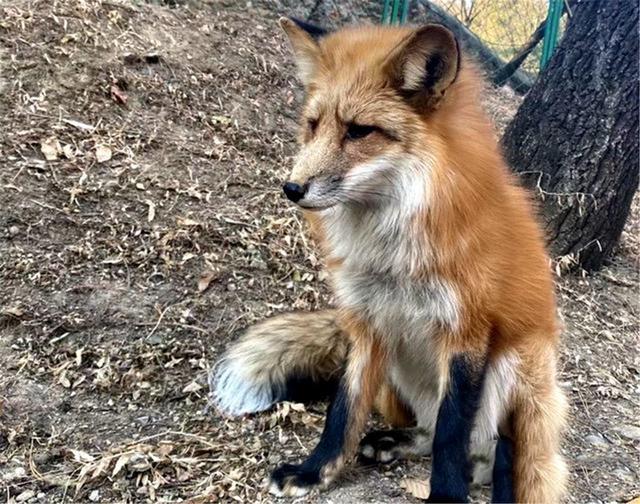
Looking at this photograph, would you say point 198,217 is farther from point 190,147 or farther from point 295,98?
point 295,98

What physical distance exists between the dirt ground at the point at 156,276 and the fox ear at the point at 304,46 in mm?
1344

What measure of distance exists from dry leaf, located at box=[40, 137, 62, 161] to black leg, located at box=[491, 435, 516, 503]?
271cm

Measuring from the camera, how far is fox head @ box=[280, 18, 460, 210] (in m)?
2.10

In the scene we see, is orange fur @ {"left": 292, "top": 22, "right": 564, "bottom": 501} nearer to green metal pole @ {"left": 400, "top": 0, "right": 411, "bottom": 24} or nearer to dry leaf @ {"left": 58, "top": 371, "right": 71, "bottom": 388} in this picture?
dry leaf @ {"left": 58, "top": 371, "right": 71, "bottom": 388}

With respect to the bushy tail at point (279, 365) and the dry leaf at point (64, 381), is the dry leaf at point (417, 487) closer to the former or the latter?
the bushy tail at point (279, 365)

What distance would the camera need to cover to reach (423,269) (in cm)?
224

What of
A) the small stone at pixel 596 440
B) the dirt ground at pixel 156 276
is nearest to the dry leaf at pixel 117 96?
the dirt ground at pixel 156 276

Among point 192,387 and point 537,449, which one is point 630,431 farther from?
point 192,387

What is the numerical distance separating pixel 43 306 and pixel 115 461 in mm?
1000

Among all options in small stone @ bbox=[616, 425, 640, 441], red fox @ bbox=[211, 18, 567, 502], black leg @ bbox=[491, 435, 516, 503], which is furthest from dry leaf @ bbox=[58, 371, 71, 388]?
small stone @ bbox=[616, 425, 640, 441]

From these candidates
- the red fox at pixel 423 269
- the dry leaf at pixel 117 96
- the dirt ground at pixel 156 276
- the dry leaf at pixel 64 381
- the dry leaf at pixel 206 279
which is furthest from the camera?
the dry leaf at pixel 117 96

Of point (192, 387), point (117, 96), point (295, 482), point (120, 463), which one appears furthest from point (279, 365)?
point (117, 96)

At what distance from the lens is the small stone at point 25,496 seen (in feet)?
8.00

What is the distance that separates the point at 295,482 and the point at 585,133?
8.73 feet
